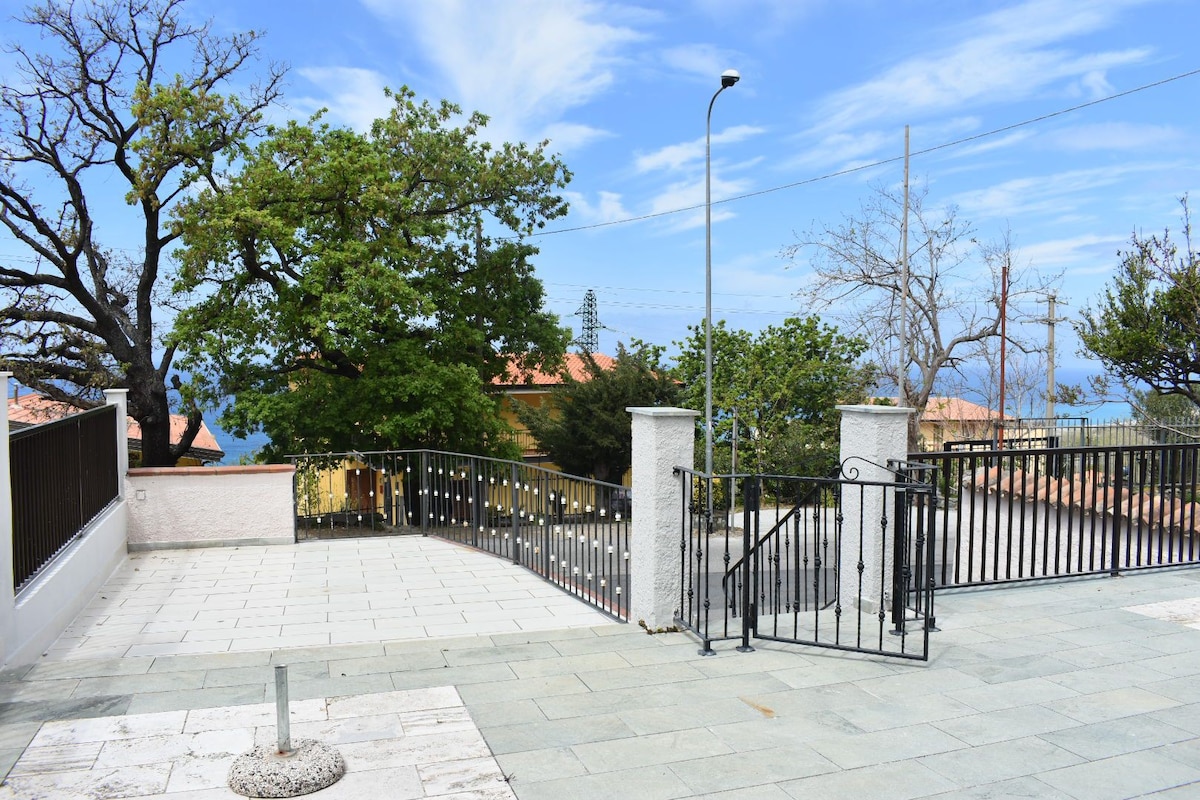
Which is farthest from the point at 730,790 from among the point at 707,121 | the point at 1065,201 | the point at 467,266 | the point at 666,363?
the point at 666,363

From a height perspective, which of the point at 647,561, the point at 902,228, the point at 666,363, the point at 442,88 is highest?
the point at 442,88

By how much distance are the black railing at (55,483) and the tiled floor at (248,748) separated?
197cm

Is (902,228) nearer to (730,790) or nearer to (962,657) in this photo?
(962,657)

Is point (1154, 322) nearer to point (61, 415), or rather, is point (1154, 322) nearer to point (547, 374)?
point (547, 374)

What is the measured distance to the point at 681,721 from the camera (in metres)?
3.96

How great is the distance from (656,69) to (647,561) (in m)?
12.1

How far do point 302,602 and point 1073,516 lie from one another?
8618 millimetres

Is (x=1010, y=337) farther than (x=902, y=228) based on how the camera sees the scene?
Yes

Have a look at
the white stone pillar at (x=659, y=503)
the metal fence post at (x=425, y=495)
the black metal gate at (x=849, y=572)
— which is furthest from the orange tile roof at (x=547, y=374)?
the black metal gate at (x=849, y=572)

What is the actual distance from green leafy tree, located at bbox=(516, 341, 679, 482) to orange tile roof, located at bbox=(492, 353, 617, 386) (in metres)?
0.74

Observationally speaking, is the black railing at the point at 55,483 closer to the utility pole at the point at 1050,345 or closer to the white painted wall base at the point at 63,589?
the white painted wall base at the point at 63,589

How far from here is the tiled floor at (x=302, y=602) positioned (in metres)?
5.62

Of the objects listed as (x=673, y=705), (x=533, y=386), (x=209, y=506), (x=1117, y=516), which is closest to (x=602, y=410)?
(x=533, y=386)

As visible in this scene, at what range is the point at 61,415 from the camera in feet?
58.1
